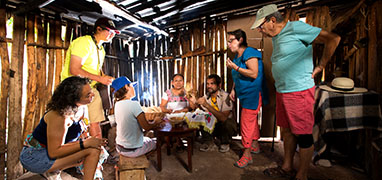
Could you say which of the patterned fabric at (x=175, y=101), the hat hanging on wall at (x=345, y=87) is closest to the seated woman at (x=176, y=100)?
the patterned fabric at (x=175, y=101)

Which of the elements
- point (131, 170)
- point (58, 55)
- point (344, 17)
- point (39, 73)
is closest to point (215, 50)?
point (344, 17)

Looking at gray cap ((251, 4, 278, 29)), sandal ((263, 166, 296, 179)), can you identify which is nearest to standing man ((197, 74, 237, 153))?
sandal ((263, 166, 296, 179))

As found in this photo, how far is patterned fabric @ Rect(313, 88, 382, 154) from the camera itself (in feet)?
9.32

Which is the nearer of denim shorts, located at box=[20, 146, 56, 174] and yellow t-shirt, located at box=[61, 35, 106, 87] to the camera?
denim shorts, located at box=[20, 146, 56, 174]

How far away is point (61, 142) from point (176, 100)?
9.86 ft

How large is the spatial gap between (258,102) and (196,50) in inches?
108

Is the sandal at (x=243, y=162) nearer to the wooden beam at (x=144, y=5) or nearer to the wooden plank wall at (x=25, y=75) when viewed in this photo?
the wooden beam at (x=144, y=5)

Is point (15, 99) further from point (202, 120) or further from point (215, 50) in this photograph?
point (215, 50)

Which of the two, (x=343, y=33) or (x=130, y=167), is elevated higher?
(x=343, y=33)

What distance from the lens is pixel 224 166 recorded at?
359 cm

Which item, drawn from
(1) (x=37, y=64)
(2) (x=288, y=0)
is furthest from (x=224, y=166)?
(1) (x=37, y=64)

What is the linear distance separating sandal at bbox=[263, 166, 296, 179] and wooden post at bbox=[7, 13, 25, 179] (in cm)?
501

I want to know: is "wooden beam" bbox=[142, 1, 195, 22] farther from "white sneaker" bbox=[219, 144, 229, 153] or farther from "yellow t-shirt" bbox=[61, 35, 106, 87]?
"white sneaker" bbox=[219, 144, 229, 153]

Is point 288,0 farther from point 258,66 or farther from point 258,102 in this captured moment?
point 258,102
